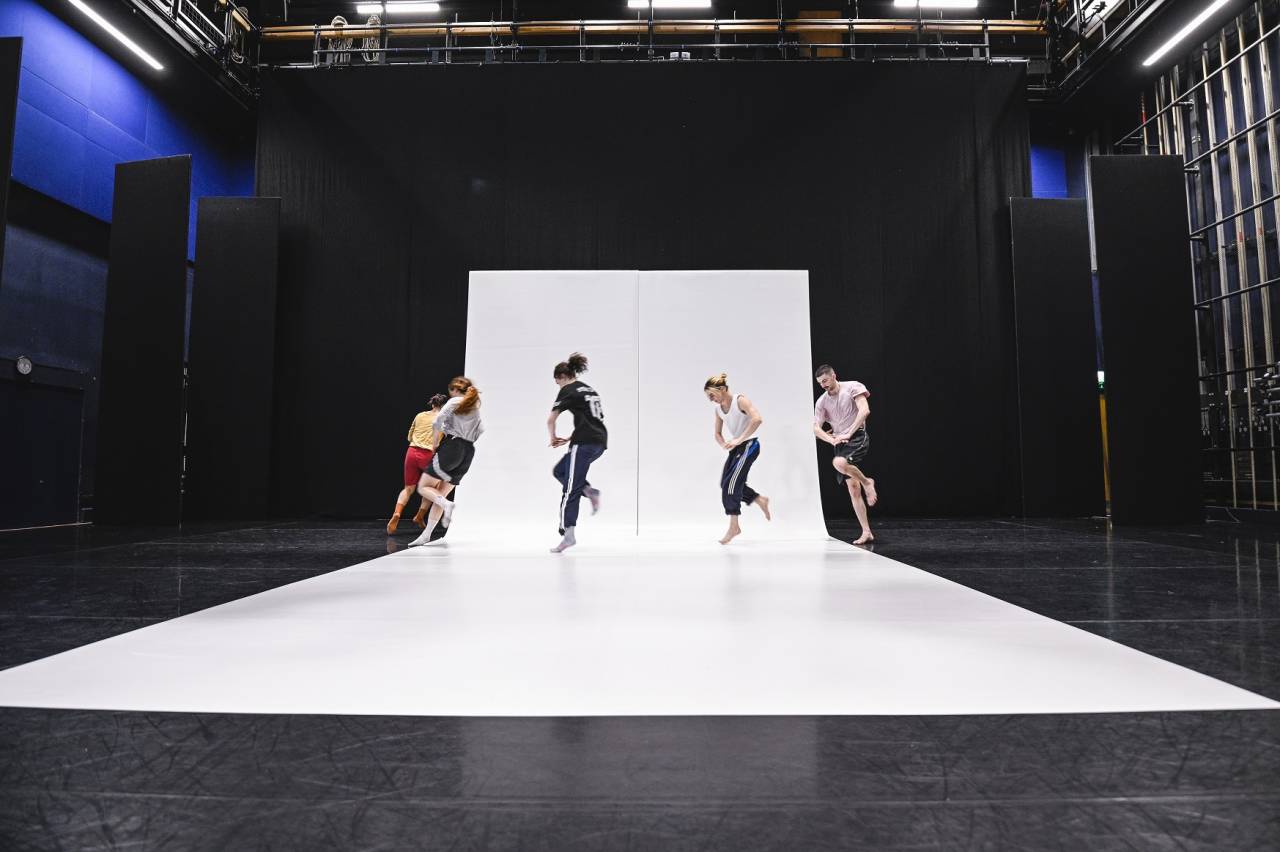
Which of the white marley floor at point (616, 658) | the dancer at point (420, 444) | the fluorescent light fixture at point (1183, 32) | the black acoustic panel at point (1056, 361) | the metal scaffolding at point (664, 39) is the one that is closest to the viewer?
the white marley floor at point (616, 658)

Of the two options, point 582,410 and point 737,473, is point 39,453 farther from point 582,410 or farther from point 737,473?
point 737,473

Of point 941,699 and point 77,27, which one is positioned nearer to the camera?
point 941,699

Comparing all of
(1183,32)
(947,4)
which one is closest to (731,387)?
(947,4)

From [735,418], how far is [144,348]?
22.2 feet

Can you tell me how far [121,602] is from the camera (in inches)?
128

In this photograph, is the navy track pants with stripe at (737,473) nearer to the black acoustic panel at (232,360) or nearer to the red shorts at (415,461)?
the red shorts at (415,461)

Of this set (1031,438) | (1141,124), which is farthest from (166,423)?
(1141,124)

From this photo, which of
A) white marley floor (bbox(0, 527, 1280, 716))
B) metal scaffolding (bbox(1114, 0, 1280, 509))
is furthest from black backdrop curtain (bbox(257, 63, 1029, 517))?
white marley floor (bbox(0, 527, 1280, 716))

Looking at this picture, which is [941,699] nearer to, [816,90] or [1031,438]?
[1031,438]

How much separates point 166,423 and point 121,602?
5705 millimetres

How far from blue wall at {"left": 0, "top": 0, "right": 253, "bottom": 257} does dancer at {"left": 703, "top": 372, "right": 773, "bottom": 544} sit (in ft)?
24.7

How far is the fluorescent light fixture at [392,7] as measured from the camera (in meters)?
10.2

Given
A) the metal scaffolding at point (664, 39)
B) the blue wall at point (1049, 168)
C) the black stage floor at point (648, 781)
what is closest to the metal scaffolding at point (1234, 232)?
the blue wall at point (1049, 168)

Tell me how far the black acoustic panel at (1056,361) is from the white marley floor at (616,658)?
6052 millimetres
